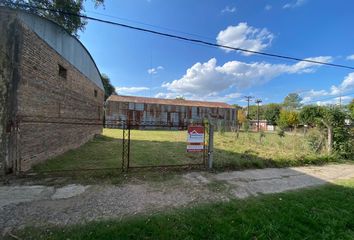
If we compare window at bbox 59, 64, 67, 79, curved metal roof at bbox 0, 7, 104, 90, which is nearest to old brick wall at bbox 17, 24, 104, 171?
window at bbox 59, 64, 67, 79

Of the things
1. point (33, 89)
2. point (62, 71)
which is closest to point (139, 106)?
point (62, 71)

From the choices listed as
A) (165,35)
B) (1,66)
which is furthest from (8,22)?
(165,35)

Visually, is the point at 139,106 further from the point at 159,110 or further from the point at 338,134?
the point at 338,134

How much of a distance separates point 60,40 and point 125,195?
686cm

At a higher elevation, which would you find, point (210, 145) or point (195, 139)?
point (195, 139)

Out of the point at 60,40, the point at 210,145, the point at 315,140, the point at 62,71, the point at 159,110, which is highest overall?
the point at 60,40

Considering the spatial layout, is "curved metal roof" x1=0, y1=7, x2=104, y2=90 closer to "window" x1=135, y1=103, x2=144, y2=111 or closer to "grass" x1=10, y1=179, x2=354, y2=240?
"grass" x1=10, y1=179, x2=354, y2=240

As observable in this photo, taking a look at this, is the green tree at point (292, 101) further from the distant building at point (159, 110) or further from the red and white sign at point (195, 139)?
the red and white sign at point (195, 139)

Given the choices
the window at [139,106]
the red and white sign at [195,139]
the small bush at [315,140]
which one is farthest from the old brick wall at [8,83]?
the window at [139,106]

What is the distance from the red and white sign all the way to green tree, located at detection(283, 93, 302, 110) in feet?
231

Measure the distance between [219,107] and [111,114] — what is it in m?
21.4

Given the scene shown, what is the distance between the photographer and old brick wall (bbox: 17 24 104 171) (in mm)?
5664

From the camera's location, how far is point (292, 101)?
6831 cm

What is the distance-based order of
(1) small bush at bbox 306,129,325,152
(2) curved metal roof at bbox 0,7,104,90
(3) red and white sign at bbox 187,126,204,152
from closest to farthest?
1. (2) curved metal roof at bbox 0,7,104,90
2. (3) red and white sign at bbox 187,126,204,152
3. (1) small bush at bbox 306,129,325,152
